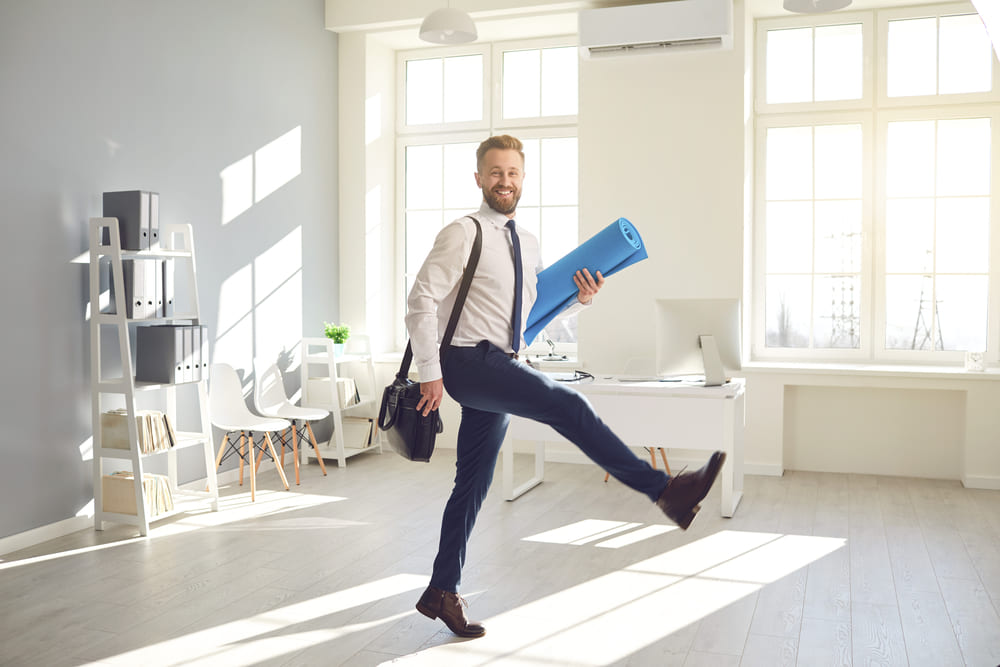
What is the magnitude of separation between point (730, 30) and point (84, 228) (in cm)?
416

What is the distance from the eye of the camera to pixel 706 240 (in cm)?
623

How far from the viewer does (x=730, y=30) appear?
231 inches

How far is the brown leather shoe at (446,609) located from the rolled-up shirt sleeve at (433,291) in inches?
32.0

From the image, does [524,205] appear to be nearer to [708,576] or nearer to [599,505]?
[599,505]

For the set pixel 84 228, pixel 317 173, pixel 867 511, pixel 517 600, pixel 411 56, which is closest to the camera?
pixel 517 600

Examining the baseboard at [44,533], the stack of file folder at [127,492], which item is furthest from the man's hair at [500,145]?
the baseboard at [44,533]

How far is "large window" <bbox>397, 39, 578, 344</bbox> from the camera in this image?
7125 mm

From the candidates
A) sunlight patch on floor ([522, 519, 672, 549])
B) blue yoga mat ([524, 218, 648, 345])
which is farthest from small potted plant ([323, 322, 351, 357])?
blue yoga mat ([524, 218, 648, 345])

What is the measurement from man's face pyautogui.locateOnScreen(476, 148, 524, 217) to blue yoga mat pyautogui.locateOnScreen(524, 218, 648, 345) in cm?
29

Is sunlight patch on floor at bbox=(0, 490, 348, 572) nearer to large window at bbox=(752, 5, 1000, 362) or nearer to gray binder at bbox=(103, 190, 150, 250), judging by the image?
gray binder at bbox=(103, 190, 150, 250)

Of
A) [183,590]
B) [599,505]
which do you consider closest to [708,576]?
[599,505]

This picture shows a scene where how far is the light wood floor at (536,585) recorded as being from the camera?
119 inches

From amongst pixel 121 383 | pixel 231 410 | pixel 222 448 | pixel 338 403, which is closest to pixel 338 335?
pixel 338 403

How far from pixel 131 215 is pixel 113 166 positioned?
0.48 metres
